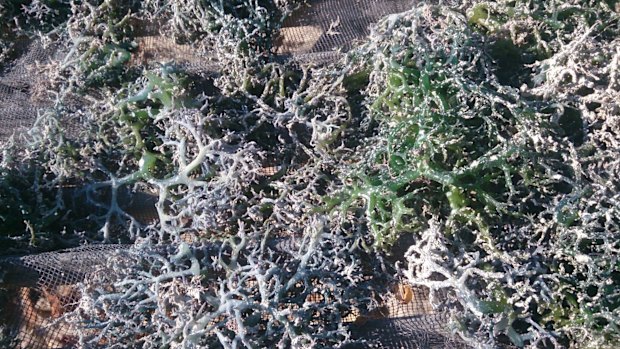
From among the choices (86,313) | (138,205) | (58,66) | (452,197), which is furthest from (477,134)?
(58,66)

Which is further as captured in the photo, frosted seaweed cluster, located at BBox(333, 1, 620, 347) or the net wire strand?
the net wire strand

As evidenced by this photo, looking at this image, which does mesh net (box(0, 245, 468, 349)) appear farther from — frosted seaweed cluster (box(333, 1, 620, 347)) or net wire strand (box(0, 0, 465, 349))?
frosted seaweed cluster (box(333, 1, 620, 347))

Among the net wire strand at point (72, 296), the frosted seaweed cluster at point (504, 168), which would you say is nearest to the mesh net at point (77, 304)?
the net wire strand at point (72, 296)

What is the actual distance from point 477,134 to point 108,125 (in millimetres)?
1348

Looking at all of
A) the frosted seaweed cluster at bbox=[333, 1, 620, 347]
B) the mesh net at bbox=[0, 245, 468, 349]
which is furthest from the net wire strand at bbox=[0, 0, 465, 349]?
the frosted seaweed cluster at bbox=[333, 1, 620, 347]

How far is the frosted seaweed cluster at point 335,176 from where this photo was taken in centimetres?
190

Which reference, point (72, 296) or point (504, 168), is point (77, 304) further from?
point (504, 168)

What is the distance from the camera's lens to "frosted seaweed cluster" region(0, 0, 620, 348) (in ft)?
6.25

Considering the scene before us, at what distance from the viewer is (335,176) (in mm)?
2209

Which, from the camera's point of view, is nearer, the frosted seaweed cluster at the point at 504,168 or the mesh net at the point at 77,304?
the frosted seaweed cluster at the point at 504,168

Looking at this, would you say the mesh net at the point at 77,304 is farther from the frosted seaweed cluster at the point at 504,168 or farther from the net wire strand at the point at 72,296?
the frosted seaweed cluster at the point at 504,168

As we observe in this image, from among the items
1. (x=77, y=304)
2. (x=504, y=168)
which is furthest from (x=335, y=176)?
(x=77, y=304)

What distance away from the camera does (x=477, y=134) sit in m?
2.12

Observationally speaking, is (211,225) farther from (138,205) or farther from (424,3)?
(424,3)
